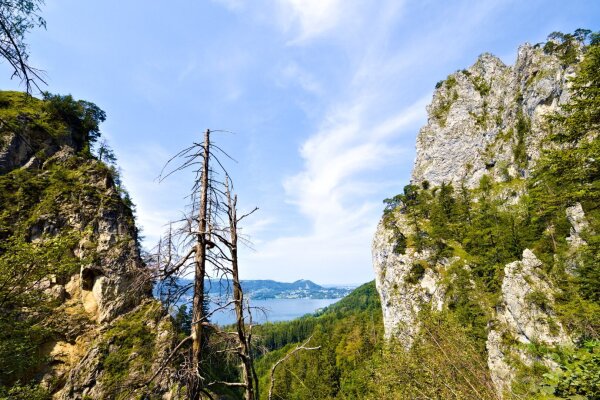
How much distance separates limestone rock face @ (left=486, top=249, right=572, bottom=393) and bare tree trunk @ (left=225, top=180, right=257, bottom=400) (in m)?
32.2

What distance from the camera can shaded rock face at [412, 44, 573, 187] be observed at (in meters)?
57.6

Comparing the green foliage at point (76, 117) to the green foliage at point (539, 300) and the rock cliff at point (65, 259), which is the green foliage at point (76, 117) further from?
the green foliage at point (539, 300)

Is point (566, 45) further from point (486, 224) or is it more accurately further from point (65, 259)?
point (65, 259)

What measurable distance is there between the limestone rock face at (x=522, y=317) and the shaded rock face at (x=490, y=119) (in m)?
33.2

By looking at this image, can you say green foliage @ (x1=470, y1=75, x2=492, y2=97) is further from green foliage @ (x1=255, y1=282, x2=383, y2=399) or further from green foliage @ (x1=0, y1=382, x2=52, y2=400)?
green foliage @ (x1=0, y1=382, x2=52, y2=400)

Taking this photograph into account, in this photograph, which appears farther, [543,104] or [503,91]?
[503,91]

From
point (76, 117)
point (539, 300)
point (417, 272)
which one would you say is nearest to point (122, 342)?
point (76, 117)

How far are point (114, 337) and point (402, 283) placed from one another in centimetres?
5007

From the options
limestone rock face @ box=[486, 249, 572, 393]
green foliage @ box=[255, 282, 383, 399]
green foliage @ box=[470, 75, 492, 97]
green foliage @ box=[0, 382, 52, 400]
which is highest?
green foliage @ box=[470, 75, 492, 97]

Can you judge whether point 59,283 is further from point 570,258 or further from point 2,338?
point 570,258

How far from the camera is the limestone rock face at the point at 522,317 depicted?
26.7 m

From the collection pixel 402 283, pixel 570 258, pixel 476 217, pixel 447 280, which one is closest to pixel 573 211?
pixel 570 258

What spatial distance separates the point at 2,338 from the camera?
10.2 meters

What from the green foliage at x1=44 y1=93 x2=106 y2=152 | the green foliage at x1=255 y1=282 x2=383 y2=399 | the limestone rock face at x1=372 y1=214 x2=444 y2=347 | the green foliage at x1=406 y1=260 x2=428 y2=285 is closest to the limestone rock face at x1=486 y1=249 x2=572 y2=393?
the limestone rock face at x1=372 y1=214 x2=444 y2=347
